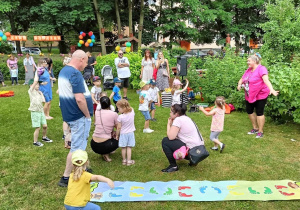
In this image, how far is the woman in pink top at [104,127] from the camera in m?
5.09

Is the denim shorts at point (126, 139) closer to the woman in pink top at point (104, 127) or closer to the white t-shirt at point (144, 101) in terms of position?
the woman in pink top at point (104, 127)

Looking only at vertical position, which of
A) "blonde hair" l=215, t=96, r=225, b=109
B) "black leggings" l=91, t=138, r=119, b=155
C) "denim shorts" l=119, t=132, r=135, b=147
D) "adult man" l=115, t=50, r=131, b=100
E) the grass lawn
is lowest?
the grass lawn

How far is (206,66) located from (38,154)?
6.66 metres

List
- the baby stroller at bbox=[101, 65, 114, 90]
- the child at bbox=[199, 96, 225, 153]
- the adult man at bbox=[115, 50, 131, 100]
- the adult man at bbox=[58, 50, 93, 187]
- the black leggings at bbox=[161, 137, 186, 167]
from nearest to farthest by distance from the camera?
the adult man at bbox=[58, 50, 93, 187] < the black leggings at bbox=[161, 137, 186, 167] < the child at bbox=[199, 96, 225, 153] < the adult man at bbox=[115, 50, 131, 100] < the baby stroller at bbox=[101, 65, 114, 90]

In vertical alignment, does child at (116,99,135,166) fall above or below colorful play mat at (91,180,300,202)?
above

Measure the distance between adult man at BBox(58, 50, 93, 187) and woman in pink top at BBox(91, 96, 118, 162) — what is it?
31.1 inches

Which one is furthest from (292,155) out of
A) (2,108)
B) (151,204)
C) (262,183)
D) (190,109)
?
(2,108)

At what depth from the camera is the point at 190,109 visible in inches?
364

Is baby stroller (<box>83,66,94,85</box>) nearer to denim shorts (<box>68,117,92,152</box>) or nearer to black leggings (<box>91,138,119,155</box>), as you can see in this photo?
black leggings (<box>91,138,119,155</box>)

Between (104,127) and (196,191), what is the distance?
6.33ft

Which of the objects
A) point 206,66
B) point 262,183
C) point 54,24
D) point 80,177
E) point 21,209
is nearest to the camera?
point 80,177

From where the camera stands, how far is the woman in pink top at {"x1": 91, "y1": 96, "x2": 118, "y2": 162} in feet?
16.7

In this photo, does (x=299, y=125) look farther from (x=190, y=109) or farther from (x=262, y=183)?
(x=262, y=183)

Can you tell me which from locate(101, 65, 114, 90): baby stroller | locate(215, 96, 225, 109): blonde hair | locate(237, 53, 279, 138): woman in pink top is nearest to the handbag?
locate(215, 96, 225, 109): blonde hair
